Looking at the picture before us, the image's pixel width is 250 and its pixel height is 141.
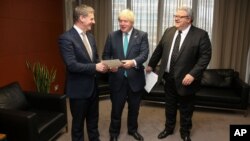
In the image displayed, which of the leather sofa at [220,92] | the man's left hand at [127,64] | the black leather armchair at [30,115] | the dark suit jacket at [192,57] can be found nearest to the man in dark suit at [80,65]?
the man's left hand at [127,64]

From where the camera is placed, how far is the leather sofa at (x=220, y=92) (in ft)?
12.3

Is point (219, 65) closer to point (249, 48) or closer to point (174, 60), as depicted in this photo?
point (249, 48)

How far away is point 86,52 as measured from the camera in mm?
2262

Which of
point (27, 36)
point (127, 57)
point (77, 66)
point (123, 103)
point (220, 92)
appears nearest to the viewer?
point (77, 66)

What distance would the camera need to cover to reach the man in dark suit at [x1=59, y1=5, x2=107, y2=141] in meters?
2.15

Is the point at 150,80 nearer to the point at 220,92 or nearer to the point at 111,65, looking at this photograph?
the point at 111,65

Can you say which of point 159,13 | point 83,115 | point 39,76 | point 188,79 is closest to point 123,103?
point 83,115

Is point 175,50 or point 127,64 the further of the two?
point 175,50

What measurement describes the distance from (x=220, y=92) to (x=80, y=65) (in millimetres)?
2788

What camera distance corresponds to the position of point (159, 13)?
4.81m

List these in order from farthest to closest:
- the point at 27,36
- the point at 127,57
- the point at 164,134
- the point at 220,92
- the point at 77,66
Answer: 1. the point at 220,92
2. the point at 27,36
3. the point at 164,134
4. the point at 127,57
5. the point at 77,66

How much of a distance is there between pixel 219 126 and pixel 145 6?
2794 millimetres

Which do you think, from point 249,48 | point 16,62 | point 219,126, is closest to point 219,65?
point 249,48

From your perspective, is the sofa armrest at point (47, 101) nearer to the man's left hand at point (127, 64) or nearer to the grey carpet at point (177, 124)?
the grey carpet at point (177, 124)
